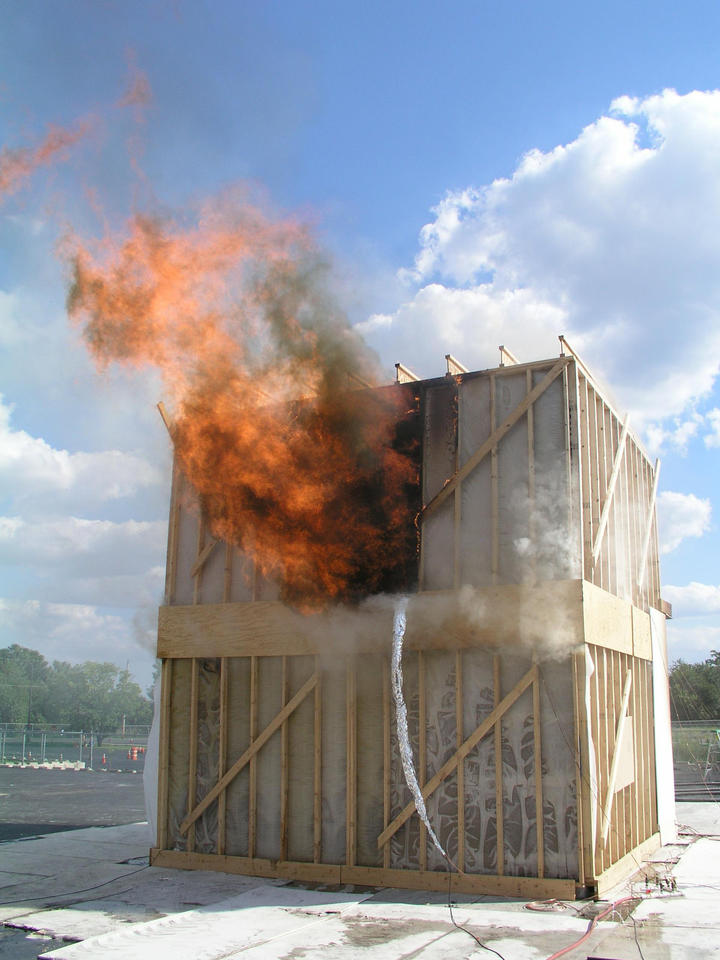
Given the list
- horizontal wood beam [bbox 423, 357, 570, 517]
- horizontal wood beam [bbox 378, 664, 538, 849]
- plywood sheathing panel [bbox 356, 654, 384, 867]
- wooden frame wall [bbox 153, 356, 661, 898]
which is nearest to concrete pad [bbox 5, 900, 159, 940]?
wooden frame wall [bbox 153, 356, 661, 898]

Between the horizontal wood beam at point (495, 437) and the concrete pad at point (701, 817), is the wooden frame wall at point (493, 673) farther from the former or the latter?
the concrete pad at point (701, 817)

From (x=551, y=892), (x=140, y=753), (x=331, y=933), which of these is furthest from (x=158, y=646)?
(x=140, y=753)

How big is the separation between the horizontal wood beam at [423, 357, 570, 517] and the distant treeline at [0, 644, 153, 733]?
8050 centimetres

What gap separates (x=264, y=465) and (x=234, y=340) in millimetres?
1876

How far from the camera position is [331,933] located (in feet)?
28.3

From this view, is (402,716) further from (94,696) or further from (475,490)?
(94,696)

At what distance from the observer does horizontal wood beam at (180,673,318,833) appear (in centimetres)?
1189

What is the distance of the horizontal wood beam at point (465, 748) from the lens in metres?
10.5

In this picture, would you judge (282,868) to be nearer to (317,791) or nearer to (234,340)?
(317,791)

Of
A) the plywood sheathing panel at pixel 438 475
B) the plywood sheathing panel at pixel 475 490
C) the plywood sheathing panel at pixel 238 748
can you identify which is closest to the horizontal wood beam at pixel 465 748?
the plywood sheathing panel at pixel 475 490

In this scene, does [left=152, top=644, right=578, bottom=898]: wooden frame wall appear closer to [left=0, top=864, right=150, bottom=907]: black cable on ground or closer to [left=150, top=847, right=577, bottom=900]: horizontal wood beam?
[left=150, top=847, right=577, bottom=900]: horizontal wood beam

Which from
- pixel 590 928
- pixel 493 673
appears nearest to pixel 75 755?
pixel 493 673

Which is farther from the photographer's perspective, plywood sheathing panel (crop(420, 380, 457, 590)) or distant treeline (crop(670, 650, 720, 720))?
distant treeline (crop(670, 650, 720, 720))

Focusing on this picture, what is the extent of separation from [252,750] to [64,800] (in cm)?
1468
